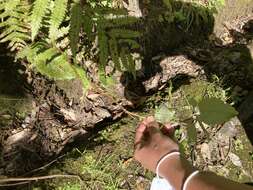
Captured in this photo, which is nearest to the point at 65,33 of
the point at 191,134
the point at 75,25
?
the point at 75,25

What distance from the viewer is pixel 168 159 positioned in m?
2.24

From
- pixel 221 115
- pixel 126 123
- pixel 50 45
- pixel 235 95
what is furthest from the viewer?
pixel 235 95

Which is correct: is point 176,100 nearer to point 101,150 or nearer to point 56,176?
point 101,150

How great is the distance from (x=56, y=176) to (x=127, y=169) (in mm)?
509

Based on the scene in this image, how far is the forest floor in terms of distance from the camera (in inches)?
130

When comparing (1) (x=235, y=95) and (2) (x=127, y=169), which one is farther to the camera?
(1) (x=235, y=95)

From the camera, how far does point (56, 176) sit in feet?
10.6

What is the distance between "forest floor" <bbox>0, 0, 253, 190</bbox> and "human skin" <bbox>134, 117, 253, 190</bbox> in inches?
37.6

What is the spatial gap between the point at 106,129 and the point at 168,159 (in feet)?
4.44

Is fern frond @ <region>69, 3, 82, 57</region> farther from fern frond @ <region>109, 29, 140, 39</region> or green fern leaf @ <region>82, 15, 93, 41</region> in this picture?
fern frond @ <region>109, 29, 140, 39</region>

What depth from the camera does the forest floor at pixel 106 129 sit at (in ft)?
10.8

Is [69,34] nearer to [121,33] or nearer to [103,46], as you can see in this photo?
[103,46]

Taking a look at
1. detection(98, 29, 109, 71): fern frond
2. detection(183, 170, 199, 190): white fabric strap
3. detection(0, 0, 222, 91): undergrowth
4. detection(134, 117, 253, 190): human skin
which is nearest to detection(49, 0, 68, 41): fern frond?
detection(0, 0, 222, 91): undergrowth

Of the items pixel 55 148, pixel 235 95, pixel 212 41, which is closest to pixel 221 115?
pixel 55 148
